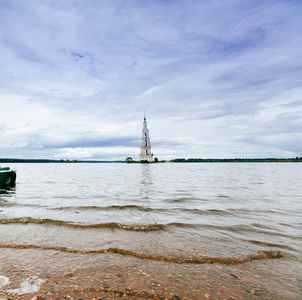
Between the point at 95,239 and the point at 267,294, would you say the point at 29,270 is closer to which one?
the point at 95,239

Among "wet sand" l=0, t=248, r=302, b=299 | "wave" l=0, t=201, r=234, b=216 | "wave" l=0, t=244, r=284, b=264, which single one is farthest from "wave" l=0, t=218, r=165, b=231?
"wave" l=0, t=201, r=234, b=216

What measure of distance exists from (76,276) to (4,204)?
1200cm

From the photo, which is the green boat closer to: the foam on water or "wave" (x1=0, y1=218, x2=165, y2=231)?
"wave" (x1=0, y1=218, x2=165, y2=231)

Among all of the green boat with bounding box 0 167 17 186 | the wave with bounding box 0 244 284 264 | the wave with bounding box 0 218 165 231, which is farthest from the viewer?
the green boat with bounding box 0 167 17 186

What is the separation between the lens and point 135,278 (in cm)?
454

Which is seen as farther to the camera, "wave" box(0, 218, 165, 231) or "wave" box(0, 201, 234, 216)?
"wave" box(0, 201, 234, 216)

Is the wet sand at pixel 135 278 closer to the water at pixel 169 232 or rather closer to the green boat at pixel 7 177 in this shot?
the water at pixel 169 232

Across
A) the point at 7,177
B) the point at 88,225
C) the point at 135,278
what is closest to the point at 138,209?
the point at 88,225

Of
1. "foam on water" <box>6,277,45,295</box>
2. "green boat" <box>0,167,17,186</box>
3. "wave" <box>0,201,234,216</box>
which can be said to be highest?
"green boat" <box>0,167,17,186</box>

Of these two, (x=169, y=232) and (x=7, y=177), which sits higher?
(x=7, y=177)

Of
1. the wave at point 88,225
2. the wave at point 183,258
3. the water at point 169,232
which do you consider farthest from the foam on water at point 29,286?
the wave at point 88,225

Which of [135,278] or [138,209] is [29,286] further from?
[138,209]

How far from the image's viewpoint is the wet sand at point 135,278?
13.1 feet

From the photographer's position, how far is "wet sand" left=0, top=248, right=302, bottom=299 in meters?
3.99
